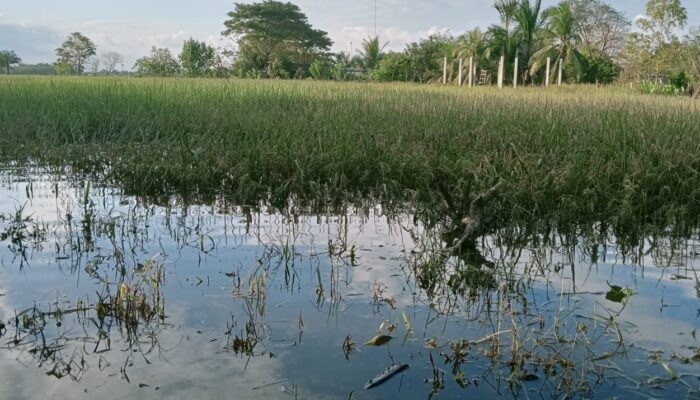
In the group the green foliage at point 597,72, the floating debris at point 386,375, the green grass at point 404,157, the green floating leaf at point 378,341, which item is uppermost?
the green foliage at point 597,72

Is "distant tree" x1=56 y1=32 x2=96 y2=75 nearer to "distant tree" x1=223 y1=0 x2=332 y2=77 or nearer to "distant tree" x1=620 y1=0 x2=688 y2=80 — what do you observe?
"distant tree" x1=223 y1=0 x2=332 y2=77

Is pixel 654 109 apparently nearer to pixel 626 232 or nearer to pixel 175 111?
pixel 626 232

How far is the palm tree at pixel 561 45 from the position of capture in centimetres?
2605

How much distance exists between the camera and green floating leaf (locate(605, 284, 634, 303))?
300 cm

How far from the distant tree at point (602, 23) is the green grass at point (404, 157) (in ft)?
103

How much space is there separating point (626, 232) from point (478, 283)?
151cm

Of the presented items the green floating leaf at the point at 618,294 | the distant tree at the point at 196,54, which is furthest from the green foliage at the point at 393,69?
the green floating leaf at the point at 618,294

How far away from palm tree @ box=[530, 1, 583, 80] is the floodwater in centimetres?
2330

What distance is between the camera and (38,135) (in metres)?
7.16

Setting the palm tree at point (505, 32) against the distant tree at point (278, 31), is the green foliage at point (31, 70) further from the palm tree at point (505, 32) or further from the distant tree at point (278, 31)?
the palm tree at point (505, 32)

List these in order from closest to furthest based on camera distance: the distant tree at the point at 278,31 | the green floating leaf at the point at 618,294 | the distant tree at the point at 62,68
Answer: the green floating leaf at the point at 618,294, the distant tree at the point at 278,31, the distant tree at the point at 62,68

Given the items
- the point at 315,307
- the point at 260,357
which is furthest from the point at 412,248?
the point at 260,357

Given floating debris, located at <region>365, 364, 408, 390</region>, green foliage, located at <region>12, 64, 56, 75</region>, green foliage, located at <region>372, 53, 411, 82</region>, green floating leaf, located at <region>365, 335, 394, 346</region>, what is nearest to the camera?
floating debris, located at <region>365, 364, 408, 390</region>

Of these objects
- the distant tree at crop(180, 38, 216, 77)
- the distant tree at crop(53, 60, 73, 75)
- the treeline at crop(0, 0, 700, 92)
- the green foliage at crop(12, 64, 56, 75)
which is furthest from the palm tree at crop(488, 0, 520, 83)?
the distant tree at crop(53, 60, 73, 75)
